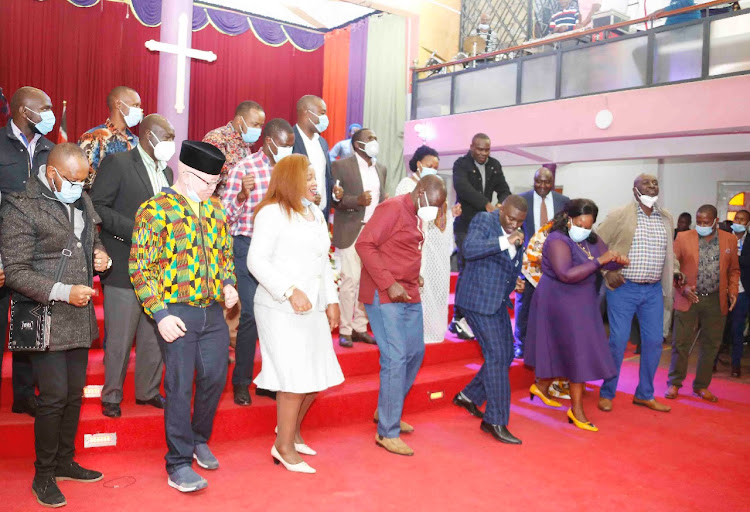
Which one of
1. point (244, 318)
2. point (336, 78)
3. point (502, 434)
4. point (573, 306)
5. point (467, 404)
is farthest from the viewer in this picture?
point (336, 78)

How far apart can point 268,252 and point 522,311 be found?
302cm

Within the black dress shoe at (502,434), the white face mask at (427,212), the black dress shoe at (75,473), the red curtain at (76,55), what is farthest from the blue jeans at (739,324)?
the red curtain at (76,55)

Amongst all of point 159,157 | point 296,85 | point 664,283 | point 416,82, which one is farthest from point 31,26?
point 664,283

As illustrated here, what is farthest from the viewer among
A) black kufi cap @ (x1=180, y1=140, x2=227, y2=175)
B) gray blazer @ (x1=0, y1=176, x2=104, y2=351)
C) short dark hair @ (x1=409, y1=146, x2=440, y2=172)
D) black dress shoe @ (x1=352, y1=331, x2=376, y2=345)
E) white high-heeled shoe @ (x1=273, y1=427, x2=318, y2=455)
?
black dress shoe @ (x1=352, y1=331, x2=376, y2=345)

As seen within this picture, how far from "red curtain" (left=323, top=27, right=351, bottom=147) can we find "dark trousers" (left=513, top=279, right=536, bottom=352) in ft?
23.1

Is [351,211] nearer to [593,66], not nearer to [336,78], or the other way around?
[593,66]

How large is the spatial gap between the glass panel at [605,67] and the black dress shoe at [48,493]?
8081 mm

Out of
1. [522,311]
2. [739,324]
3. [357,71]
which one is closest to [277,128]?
[522,311]

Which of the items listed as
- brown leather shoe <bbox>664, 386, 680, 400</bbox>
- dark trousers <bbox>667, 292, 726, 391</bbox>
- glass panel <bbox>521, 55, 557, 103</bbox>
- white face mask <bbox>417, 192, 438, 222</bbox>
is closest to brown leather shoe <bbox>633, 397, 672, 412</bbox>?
brown leather shoe <bbox>664, 386, 680, 400</bbox>

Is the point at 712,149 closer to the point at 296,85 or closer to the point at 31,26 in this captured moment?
the point at 296,85

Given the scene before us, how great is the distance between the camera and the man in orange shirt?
5.61 meters

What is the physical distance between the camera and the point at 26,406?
3543 millimetres

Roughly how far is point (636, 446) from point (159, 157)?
3.46 m

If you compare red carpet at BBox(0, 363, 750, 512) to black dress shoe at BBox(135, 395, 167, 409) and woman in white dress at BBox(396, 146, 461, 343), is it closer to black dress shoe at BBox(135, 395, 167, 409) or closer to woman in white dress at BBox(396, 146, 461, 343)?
black dress shoe at BBox(135, 395, 167, 409)
